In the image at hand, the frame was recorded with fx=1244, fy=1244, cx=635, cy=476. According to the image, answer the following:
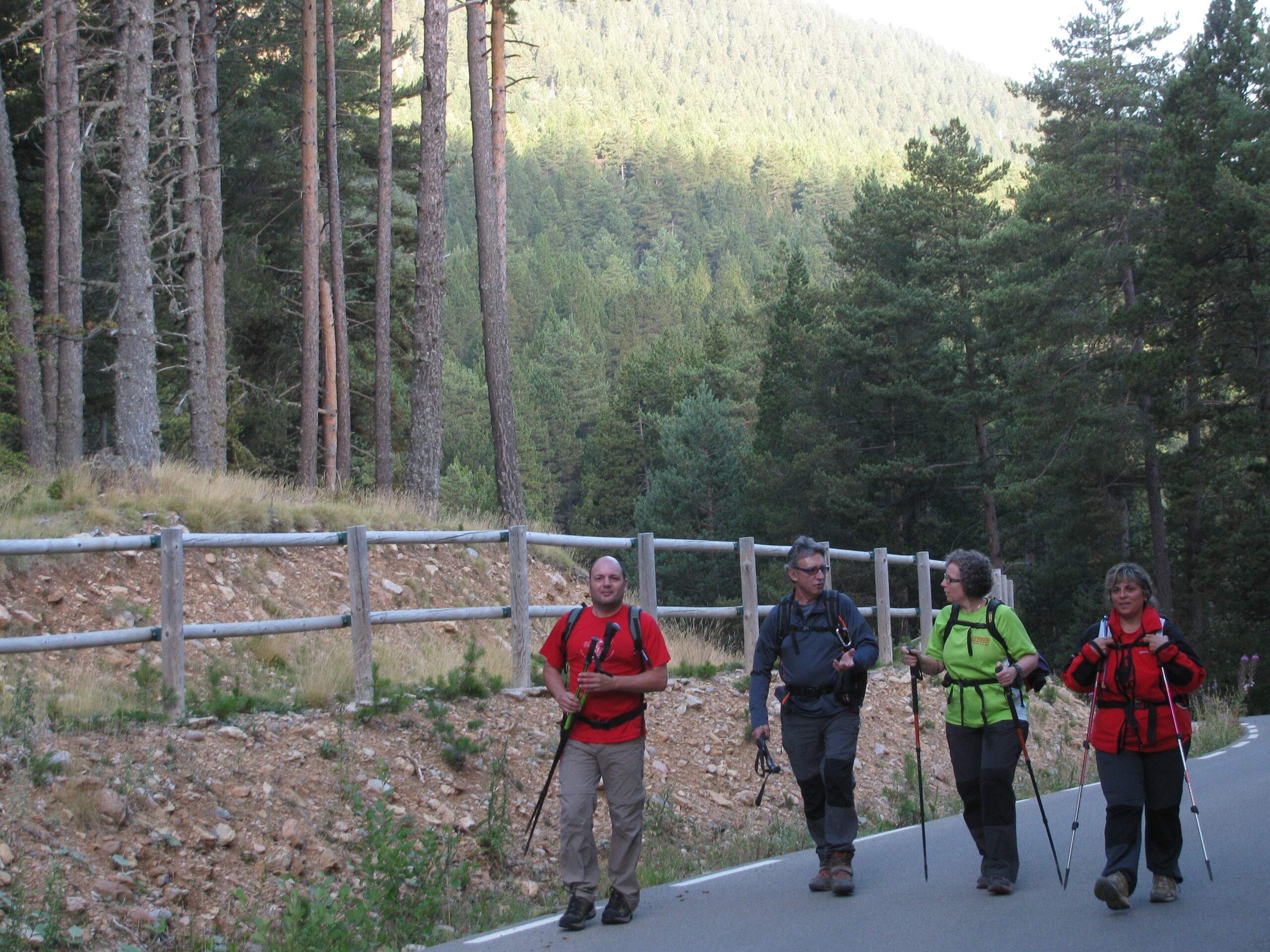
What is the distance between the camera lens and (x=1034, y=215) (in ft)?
120

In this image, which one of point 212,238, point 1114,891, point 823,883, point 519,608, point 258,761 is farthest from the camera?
point 212,238

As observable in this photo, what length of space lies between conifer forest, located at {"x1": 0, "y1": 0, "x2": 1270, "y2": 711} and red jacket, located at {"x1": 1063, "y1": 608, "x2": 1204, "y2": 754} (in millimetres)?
12946

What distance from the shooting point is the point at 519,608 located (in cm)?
1039

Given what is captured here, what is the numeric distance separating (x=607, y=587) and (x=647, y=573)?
547 cm

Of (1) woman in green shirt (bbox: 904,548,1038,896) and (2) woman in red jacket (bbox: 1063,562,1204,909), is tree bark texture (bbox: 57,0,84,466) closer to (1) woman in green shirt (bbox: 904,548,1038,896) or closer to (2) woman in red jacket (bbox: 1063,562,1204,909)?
(1) woman in green shirt (bbox: 904,548,1038,896)

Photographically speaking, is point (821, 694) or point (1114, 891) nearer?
point (1114, 891)

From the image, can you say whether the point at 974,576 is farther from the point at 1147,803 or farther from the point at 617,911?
the point at 617,911

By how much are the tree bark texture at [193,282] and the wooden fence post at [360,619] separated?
1142 centimetres

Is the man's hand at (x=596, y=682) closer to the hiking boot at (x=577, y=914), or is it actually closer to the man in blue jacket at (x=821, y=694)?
the man in blue jacket at (x=821, y=694)

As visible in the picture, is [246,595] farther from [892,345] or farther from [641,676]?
[892,345]

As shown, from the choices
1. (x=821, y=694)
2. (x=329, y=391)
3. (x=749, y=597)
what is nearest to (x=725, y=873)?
(x=821, y=694)

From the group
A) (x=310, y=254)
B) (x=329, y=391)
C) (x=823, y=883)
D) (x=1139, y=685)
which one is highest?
(x=310, y=254)

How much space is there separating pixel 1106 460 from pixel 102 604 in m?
28.5

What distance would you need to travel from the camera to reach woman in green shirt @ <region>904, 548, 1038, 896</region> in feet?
21.4
